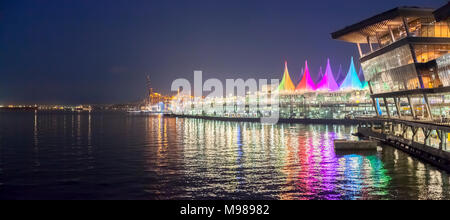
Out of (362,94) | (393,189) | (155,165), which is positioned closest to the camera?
(393,189)

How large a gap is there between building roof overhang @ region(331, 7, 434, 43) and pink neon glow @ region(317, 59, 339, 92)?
82.9 m

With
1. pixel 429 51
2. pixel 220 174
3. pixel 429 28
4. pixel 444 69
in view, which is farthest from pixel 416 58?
pixel 220 174

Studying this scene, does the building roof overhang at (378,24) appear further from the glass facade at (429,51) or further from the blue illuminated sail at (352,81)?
the blue illuminated sail at (352,81)

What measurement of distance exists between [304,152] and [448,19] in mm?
18610

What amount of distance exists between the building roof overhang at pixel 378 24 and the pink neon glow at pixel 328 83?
8285 cm

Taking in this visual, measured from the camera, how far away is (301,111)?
152 meters

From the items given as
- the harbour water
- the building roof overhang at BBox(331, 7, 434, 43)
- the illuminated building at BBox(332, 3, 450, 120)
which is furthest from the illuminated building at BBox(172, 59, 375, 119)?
the harbour water

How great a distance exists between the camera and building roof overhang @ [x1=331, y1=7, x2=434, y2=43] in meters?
43.9

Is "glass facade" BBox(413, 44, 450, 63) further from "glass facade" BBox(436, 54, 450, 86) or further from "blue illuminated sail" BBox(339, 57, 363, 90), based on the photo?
"blue illuminated sail" BBox(339, 57, 363, 90)

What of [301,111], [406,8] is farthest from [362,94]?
[406,8]

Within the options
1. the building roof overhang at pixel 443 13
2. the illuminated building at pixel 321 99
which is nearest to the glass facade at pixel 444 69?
the building roof overhang at pixel 443 13

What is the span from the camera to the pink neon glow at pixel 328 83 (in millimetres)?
142875
